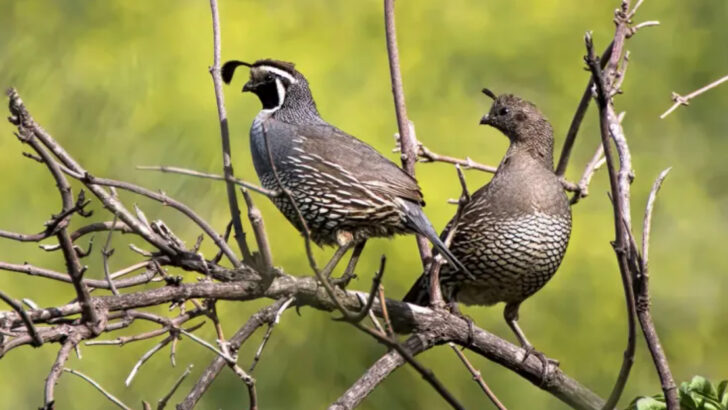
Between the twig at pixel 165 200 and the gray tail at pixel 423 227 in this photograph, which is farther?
the gray tail at pixel 423 227

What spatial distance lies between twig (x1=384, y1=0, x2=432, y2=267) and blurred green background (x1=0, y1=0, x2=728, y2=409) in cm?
88

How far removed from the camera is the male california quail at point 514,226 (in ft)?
10.3

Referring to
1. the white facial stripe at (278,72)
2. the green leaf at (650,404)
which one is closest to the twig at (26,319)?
the green leaf at (650,404)

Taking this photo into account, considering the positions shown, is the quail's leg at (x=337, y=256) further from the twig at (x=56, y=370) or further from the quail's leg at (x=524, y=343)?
the twig at (x=56, y=370)

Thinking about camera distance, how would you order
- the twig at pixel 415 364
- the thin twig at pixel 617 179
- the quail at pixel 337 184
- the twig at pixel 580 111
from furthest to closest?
the quail at pixel 337 184 < the twig at pixel 580 111 < the thin twig at pixel 617 179 < the twig at pixel 415 364

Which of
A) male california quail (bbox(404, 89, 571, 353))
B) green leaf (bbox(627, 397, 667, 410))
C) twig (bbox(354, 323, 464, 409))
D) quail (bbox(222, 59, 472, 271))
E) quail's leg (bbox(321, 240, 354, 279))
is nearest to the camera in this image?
twig (bbox(354, 323, 464, 409))

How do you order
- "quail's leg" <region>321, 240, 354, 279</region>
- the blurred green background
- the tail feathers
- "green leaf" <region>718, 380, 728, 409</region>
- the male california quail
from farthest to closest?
the blurred green background → the tail feathers → the male california quail → "quail's leg" <region>321, 240, 354, 279</region> → "green leaf" <region>718, 380, 728, 409</region>

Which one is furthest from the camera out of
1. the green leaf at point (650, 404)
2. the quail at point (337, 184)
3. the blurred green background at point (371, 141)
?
the blurred green background at point (371, 141)

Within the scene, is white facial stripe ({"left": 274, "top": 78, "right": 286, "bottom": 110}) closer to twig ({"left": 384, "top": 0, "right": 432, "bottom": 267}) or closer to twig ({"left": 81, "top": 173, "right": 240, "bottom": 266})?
twig ({"left": 384, "top": 0, "right": 432, "bottom": 267})

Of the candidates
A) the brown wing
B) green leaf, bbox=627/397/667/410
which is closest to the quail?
the brown wing

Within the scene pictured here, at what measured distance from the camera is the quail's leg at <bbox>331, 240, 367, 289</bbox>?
2.42m

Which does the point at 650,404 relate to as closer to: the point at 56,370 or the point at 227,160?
the point at 227,160

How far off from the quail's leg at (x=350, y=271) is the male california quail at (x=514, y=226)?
0.75 ft

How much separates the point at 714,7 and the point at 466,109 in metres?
1.97
